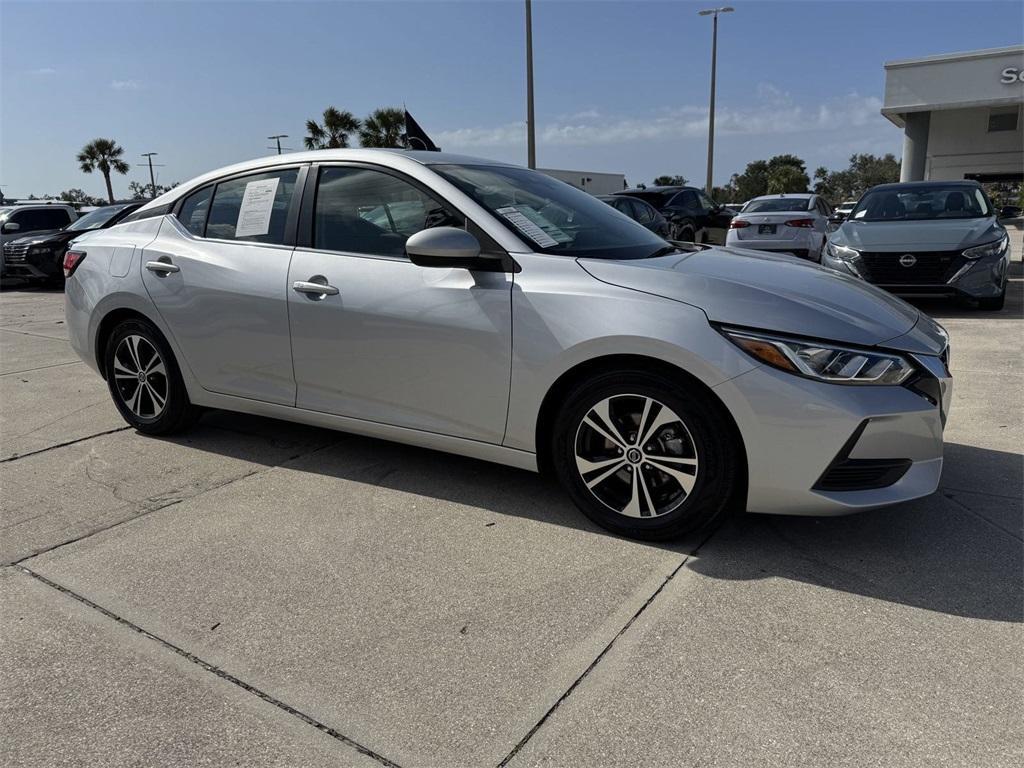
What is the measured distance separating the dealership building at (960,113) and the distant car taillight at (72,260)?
2908 cm

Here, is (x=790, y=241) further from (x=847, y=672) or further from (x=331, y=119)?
(x=331, y=119)

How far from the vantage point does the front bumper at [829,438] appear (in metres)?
2.74

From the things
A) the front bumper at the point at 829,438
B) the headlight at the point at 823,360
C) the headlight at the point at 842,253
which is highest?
the headlight at the point at 823,360

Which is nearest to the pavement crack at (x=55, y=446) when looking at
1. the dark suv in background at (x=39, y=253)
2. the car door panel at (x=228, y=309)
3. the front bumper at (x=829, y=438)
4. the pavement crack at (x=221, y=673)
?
the car door panel at (x=228, y=309)

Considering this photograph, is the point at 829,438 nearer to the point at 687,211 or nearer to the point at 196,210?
the point at 196,210

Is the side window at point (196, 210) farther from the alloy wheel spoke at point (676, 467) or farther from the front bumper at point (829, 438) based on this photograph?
the front bumper at point (829, 438)

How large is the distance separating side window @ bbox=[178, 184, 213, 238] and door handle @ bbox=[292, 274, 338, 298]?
93cm

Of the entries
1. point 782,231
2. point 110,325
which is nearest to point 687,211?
point 782,231

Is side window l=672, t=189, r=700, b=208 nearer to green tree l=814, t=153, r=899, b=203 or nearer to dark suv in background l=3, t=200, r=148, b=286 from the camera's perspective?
dark suv in background l=3, t=200, r=148, b=286

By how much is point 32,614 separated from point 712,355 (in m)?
2.56

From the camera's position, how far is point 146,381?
179 inches

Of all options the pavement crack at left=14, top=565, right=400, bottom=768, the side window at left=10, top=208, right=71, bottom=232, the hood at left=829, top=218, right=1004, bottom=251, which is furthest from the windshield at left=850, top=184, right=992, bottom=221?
the side window at left=10, top=208, right=71, bottom=232

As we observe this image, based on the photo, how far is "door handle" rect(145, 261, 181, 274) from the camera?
4.21m

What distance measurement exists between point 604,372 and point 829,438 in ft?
2.78
